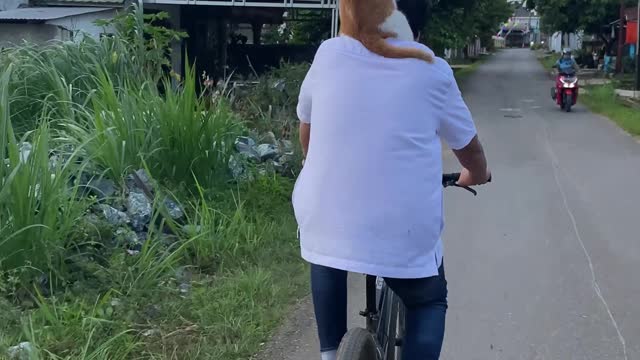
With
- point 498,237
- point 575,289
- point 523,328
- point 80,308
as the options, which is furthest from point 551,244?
point 80,308

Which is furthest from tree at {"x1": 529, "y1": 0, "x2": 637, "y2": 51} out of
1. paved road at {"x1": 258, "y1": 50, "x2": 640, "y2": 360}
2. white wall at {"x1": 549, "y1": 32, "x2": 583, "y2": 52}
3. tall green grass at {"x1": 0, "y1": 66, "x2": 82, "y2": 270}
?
tall green grass at {"x1": 0, "y1": 66, "x2": 82, "y2": 270}

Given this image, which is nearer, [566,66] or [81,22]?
[81,22]

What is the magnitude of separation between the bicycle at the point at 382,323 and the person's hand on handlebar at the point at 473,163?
9 centimetres

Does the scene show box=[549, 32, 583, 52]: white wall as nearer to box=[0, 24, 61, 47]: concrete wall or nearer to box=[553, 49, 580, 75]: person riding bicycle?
box=[553, 49, 580, 75]: person riding bicycle

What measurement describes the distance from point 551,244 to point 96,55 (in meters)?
4.64

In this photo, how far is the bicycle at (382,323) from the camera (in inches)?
125

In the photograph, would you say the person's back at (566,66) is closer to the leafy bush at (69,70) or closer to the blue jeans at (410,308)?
the leafy bush at (69,70)

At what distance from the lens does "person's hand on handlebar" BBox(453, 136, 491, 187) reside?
3184mm

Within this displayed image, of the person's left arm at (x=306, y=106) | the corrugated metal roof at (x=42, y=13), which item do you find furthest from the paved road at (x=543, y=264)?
the corrugated metal roof at (x=42, y=13)

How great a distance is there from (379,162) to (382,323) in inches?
30.7

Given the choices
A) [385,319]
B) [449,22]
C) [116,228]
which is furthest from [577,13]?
[385,319]

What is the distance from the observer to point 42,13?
67.3 ft

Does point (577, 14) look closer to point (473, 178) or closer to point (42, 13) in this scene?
point (42, 13)

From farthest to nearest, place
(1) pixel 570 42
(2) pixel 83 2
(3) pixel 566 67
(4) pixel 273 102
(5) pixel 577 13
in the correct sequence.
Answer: (1) pixel 570 42, (5) pixel 577 13, (2) pixel 83 2, (3) pixel 566 67, (4) pixel 273 102
